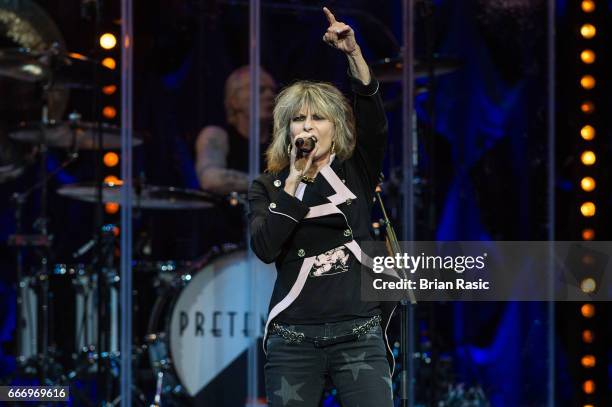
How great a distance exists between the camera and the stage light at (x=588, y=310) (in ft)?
13.5

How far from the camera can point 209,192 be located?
4.42 meters

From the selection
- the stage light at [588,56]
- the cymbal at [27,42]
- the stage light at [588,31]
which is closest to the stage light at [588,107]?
the stage light at [588,56]

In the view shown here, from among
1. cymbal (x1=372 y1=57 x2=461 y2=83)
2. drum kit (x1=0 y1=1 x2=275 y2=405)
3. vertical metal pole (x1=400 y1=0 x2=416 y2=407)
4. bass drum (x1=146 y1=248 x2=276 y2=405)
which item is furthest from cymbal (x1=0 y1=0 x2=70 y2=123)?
vertical metal pole (x1=400 y1=0 x2=416 y2=407)

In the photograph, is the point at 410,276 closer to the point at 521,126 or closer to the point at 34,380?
the point at 521,126

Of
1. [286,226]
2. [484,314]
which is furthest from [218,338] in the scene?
[286,226]

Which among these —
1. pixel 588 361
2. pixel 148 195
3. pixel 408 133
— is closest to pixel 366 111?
pixel 408 133

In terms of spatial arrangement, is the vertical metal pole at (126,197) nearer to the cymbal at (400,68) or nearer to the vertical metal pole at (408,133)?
the cymbal at (400,68)

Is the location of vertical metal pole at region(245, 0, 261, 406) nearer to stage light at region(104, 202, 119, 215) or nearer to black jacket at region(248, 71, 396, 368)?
stage light at region(104, 202, 119, 215)

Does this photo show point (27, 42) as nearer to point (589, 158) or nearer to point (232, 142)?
point (232, 142)

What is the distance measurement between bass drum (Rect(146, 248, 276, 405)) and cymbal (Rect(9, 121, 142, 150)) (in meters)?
0.73

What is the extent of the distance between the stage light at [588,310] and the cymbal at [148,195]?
1830 millimetres

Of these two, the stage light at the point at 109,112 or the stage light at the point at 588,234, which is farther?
the stage light at the point at 109,112

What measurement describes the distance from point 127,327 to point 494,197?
1.92 meters

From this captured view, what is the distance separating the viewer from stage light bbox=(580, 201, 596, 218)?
4.12 metres
